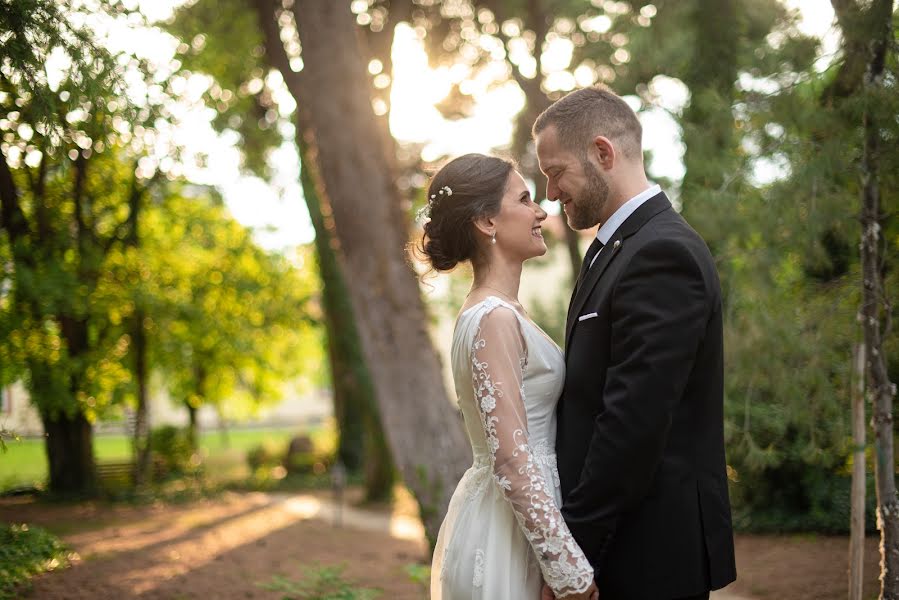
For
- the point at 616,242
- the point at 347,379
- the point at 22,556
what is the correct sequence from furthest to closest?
the point at 347,379
the point at 22,556
the point at 616,242

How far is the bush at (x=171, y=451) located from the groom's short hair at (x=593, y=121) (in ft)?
61.3

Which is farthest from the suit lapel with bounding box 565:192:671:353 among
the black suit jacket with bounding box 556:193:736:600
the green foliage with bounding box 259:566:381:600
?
the green foliage with bounding box 259:566:381:600

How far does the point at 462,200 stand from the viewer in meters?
2.95

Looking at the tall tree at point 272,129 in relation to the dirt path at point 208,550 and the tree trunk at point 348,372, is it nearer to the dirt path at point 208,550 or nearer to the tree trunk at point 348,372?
the tree trunk at point 348,372

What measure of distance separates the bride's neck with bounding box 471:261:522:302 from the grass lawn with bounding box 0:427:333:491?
2.68 meters

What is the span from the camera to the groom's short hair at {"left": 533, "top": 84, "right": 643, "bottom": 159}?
2.76m

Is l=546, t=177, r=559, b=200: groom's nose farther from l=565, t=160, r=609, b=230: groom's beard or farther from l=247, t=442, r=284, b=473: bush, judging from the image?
l=247, t=442, r=284, b=473: bush

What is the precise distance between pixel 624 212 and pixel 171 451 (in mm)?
19086

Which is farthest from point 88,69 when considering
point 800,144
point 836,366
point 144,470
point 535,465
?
point 144,470

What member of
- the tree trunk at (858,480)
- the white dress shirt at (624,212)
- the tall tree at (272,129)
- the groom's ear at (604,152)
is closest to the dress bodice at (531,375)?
the white dress shirt at (624,212)

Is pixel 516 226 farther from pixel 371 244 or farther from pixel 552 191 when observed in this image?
pixel 371 244

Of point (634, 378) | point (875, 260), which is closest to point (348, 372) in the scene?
point (875, 260)

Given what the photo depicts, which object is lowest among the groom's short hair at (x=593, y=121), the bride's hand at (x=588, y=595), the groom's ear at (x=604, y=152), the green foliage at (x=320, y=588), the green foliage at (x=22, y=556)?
the green foliage at (x=320, y=588)

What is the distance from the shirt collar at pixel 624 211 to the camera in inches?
109
